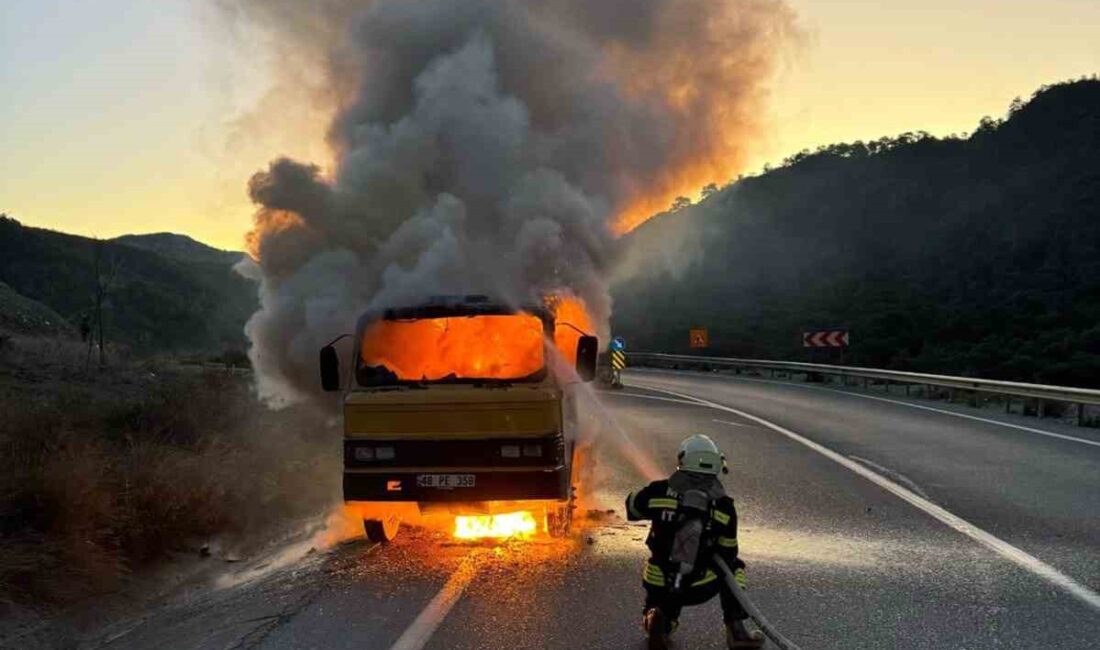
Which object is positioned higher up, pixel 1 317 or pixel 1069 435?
pixel 1 317

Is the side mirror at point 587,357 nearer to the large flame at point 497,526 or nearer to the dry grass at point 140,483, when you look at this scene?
the large flame at point 497,526

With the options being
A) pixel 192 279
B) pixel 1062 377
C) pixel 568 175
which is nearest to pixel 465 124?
pixel 568 175

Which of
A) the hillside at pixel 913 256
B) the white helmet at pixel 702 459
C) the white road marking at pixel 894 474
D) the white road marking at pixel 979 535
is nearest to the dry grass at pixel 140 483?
the white helmet at pixel 702 459

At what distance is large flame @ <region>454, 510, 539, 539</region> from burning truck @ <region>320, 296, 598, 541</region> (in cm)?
3

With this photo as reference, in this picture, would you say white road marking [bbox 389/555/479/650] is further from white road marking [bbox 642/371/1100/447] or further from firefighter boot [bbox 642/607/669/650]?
white road marking [bbox 642/371/1100/447]

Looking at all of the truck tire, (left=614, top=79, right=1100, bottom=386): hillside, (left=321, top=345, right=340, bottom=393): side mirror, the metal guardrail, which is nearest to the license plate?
the truck tire

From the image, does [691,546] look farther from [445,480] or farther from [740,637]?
[445,480]

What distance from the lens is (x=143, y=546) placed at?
24.7 ft

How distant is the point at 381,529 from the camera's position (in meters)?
7.81

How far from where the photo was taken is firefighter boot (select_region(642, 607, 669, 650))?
4.79m

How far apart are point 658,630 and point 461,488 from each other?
264cm

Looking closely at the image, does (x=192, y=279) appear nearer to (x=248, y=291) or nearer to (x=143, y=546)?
(x=248, y=291)

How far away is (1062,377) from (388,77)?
2916 centimetres

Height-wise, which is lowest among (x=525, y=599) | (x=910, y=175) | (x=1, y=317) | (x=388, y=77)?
(x=525, y=599)
